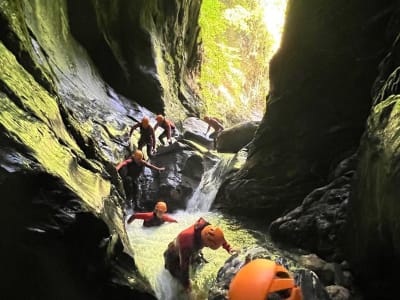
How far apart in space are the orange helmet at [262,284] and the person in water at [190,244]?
205 centimetres

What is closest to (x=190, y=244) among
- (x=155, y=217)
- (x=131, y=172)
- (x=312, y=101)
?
(x=155, y=217)

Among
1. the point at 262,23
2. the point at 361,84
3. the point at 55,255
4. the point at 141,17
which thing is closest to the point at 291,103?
the point at 361,84

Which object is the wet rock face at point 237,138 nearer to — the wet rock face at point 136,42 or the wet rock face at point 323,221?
the wet rock face at point 136,42

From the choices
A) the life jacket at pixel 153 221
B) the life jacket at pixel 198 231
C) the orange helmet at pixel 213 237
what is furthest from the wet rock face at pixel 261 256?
the life jacket at pixel 153 221

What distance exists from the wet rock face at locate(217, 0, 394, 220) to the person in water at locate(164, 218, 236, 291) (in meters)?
4.27

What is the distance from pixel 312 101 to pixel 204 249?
460 centimetres

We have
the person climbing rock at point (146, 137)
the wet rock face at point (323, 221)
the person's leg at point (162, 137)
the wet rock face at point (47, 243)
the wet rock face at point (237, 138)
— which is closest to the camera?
the wet rock face at point (47, 243)

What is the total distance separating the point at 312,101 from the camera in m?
10.2

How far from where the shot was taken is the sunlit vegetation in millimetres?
29319

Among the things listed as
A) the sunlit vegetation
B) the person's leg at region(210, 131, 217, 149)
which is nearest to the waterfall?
the person's leg at region(210, 131, 217, 149)

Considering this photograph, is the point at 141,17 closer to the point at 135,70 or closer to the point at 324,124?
the point at 135,70

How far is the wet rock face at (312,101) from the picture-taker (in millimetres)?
9438

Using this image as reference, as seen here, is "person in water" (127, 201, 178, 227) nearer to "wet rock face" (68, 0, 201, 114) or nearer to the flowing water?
the flowing water

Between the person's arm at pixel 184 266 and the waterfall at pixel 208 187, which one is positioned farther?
the waterfall at pixel 208 187
